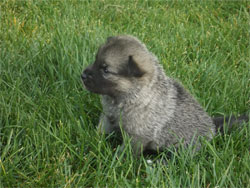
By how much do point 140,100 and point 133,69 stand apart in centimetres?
34

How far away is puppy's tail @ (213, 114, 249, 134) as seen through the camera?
401 cm

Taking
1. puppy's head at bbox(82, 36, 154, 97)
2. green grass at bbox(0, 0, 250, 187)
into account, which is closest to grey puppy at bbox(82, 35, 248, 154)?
puppy's head at bbox(82, 36, 154, 97)

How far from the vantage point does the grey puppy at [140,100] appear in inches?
142

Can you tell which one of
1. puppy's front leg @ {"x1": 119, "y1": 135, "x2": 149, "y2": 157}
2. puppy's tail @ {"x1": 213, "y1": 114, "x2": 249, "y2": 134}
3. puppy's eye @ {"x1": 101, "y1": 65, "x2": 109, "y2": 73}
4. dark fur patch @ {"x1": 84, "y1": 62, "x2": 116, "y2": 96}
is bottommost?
puppy's front leg @ {"x1": 119, "y1": 135, "x2": 149, "y2": 157}

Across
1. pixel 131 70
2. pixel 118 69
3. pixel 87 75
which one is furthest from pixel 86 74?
pixel 131 70

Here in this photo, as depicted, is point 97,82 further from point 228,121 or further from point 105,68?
point 228,121

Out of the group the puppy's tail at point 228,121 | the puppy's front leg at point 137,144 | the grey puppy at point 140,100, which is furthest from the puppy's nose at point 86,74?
the puppy's tail at point 228,121

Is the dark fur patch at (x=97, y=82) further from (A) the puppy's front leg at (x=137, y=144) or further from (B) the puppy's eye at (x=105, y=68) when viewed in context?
(A) the puppy's front leg at (x=137, y=144)

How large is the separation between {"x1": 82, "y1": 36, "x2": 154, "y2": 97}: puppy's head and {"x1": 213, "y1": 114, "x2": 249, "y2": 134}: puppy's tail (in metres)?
1.02

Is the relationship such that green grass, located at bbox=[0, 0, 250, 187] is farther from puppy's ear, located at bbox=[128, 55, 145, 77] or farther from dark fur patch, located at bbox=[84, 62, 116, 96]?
puppy's ear, located at bbox=[128, 55, 145, 77]

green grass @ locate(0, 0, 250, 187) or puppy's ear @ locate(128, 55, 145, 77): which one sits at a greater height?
puppy's ear @ locate(128, 55, 145, 77)

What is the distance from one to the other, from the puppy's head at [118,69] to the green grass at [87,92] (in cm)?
44

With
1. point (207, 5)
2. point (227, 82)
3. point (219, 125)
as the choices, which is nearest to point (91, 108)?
point (219, 125)

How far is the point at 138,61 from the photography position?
144 inches
